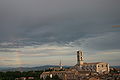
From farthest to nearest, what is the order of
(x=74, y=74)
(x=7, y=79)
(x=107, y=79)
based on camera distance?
(x=74, y=74) → (x=7, y=79) → (x=107, y=79)

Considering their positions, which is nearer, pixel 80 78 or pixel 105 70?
pixel 80 78

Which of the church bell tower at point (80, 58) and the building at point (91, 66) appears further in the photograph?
the church bell tower at point (80, 58)

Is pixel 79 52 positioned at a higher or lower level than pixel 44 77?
higher

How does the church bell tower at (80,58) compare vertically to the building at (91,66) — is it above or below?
above

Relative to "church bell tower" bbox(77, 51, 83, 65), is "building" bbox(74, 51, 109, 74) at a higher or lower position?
lower

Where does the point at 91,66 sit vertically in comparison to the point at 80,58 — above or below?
below

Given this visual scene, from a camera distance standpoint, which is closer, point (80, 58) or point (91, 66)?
point (91, 66)

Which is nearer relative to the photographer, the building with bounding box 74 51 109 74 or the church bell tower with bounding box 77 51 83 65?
the building with bounding box 74 51 109 74

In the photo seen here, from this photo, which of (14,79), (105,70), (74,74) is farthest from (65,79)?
(105,70)

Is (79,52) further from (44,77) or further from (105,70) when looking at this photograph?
(44,77)

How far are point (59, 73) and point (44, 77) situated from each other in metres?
3.77

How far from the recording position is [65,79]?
165 feet

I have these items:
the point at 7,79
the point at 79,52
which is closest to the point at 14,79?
the point at 7,79

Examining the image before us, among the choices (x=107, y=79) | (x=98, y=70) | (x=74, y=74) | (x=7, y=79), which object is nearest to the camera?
(x=107, y=79)
